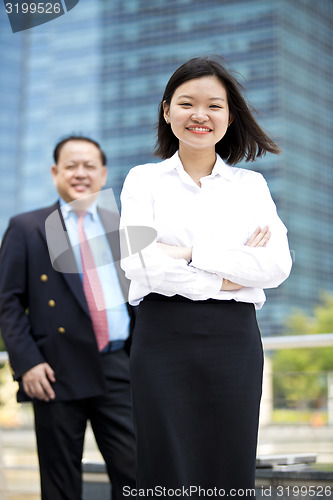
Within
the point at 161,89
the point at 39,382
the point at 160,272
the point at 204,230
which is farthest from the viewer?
the point at 161,89

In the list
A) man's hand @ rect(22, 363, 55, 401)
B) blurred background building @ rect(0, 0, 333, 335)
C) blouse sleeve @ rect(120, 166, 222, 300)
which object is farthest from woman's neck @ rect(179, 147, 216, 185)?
blurred background building @ rect(0, 0, 333, 335)

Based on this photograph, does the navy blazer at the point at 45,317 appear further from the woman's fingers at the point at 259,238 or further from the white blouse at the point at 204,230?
the woman's fingers at the point at 259,238

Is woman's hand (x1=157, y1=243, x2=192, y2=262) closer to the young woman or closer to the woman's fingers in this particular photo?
the young woman

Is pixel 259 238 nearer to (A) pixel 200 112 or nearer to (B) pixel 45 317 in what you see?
(A) pixel 200 112

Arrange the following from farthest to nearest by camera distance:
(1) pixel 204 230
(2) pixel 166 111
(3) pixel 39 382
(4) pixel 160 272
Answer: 1. (3) pixel 39 382
2. (2) pixel 166 111
3. (1) pixel 204 230
4. (4) pixel 160 272

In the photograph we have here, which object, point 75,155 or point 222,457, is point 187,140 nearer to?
point 222,457

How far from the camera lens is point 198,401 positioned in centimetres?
178

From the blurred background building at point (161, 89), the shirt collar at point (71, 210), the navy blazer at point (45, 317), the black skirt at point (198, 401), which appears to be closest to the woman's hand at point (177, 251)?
the black skirt at point (198, 401)

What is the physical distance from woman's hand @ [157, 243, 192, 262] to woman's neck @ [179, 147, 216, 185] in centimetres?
22

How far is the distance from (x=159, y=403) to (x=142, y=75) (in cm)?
6896

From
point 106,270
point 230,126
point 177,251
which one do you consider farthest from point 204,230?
point 106,270

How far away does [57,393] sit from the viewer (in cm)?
265

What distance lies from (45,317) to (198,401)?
3.55 feet

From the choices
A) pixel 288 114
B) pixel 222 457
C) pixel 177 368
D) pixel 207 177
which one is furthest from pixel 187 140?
pixel 288 114
